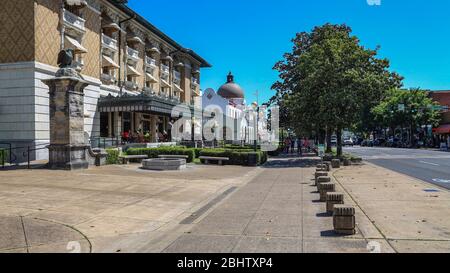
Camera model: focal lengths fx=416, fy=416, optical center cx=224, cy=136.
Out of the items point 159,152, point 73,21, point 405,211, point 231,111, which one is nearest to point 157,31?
point 73,21

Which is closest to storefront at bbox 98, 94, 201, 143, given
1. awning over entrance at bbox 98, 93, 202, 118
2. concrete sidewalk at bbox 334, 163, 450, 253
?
awning over entrance at bbox 98, 93, 202, 118

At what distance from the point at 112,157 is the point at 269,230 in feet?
51.9

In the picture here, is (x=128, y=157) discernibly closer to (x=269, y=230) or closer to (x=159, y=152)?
(x=159, y=152)

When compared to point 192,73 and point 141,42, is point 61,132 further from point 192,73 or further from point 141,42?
point 192,73

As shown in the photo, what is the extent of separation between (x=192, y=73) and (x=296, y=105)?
1396 inches

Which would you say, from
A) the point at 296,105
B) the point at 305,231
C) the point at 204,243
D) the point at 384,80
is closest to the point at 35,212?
the point at 204,243

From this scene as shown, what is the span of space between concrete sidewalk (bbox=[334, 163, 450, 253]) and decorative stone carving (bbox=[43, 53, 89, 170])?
447 inches

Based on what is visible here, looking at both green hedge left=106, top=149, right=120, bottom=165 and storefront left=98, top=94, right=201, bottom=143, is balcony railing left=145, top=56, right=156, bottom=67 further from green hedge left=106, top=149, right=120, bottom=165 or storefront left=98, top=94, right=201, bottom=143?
green hedge left=106, top=149, right=120, bottom=165

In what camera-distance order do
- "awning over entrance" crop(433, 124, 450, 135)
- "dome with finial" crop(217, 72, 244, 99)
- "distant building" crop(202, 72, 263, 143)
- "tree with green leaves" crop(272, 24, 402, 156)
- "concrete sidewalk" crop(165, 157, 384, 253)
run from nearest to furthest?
"concrete sidewalk" crop(165, 157, 384, 253) < "tree with green leaves" crop(272, 24, 402, 156) < "distant building" crop(202, 72, 263, 143) < "awning over entrance" crop(433, 124, 450, 135) < "dome with finial" crop(217, 72, 244, 99)

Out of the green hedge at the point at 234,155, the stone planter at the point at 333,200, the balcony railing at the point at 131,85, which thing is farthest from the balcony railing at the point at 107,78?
the stone planter at the point at 333,200

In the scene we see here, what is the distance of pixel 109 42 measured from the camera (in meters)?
36.4

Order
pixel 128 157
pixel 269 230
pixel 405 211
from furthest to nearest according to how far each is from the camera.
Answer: pixel 128 157, pixel 405 211, pixel 269 230

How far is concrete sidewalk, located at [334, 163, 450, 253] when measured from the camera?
670cm

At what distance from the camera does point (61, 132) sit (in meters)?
18.4
